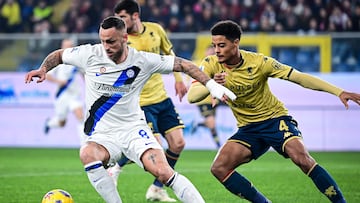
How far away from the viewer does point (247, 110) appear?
31.8 ft

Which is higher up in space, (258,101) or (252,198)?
(258,101)

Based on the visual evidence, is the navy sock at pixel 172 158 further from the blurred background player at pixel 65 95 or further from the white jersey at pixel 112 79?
the blurred background player at pixel 65 95

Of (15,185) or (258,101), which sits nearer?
(258,101)

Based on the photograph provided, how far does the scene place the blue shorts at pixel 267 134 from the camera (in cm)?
940

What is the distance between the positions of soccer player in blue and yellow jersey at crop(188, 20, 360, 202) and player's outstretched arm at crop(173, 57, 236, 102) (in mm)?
439

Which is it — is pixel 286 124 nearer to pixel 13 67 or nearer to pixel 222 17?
pixel 13 67

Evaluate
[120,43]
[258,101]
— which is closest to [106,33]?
[120,43]

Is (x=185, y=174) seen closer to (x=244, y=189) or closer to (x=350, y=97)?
(x=244, y=189)

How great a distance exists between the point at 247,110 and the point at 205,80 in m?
1.28

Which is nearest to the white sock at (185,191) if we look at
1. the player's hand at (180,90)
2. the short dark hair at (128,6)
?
the player's hand at (180,90)

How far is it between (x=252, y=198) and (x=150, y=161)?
1.41 metres

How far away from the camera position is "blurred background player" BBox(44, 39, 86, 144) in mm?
20297

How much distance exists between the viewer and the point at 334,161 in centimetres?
1777

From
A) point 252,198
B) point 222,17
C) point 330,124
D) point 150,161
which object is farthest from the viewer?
point 222,17
